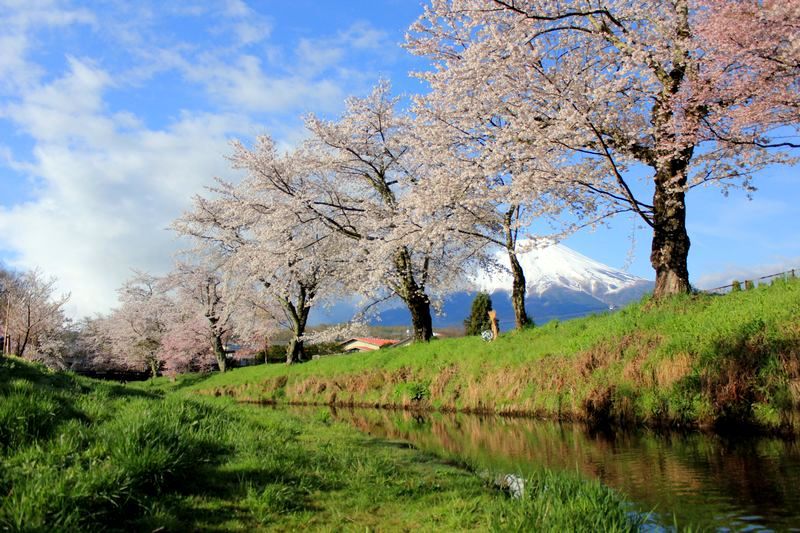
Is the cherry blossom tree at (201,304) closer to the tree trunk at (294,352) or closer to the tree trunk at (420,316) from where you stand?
the tree trunk at (294,352)

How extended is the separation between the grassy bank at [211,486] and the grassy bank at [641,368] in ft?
23.4

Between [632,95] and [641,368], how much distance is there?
8474mm

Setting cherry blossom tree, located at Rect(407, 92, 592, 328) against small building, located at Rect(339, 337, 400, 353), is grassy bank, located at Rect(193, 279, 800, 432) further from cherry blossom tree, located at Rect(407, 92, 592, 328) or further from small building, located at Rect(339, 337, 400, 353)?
small building, located at Rect(339, 337, 400, 353)

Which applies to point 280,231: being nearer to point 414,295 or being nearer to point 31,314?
point 414,295

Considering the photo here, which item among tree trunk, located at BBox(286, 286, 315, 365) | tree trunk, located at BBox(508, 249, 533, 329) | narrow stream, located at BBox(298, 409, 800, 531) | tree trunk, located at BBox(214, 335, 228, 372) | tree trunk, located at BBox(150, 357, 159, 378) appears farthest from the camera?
tree trunk, located at BBox(150, 357, 159, 378)

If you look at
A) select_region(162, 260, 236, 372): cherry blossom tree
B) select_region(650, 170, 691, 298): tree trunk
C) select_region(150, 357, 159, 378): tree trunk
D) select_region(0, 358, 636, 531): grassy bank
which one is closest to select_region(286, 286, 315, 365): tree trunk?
select_region(162, 260, 236, 372): cherry blossom tree

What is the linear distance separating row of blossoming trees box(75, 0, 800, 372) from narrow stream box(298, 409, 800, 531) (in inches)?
266

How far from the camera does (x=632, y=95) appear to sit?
17625 millimetres

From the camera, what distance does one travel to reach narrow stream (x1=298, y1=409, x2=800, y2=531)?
23.2ft

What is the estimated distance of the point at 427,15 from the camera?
19859 mm

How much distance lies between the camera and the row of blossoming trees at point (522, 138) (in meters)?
15.2

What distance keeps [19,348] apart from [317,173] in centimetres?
3475

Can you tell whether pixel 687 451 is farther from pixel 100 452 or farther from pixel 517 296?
pixel 517 296

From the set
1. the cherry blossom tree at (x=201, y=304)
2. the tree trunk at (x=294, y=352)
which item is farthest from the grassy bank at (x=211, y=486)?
the cherry blossom tree at (x=201, y=304)
